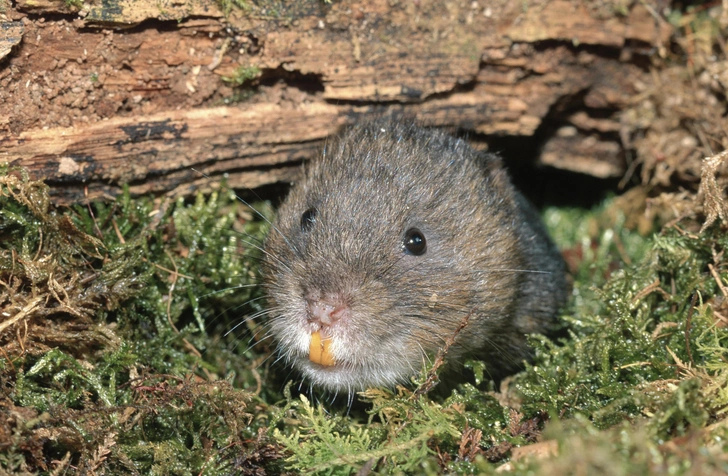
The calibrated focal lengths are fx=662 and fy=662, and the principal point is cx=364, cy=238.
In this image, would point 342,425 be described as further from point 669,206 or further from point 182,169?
point 669,206

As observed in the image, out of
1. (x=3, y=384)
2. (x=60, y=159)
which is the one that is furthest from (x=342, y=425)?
(x=60, y=159)

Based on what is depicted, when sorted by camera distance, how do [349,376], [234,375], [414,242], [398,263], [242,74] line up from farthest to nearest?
[242,74] < [234,375] < [414,242] < [398,263] < [349,376]

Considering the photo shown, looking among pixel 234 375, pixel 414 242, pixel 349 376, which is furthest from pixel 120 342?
pixel 414 242

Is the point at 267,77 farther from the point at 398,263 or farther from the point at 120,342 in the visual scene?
the point at 120,342

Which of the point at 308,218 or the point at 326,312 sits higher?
the point at 308,218

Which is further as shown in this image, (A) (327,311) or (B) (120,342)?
(B) (120,342)

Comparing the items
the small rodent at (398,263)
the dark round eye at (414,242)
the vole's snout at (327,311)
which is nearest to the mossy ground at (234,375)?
the small rodent at (398,263)

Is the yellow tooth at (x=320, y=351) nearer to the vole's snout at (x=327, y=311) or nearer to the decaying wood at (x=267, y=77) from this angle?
the vole's snout at (x=327, y=311)
